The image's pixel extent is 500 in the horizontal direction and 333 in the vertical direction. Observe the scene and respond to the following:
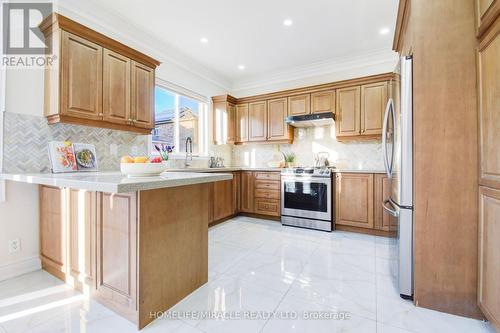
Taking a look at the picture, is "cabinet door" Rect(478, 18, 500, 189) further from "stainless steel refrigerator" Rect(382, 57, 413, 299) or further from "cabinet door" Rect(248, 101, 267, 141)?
"cabinet door" Rect(248, 101, 267, 141)

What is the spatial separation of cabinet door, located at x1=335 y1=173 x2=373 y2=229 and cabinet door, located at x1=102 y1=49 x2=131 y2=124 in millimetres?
2971

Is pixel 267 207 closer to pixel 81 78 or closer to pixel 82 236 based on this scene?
pixel 82 236

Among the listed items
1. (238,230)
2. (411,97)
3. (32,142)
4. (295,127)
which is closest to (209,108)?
(295,127)

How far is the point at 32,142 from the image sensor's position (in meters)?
2.19

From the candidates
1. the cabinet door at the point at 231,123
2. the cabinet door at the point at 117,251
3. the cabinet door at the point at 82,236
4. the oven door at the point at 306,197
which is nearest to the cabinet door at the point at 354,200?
the oven door at the point at 306,197

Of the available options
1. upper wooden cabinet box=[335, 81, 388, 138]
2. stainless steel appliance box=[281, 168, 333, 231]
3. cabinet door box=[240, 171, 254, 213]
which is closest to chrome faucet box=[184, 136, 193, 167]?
cabinet door box=[240, 171, 254, 213]

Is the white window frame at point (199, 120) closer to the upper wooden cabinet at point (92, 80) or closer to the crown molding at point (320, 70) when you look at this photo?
the upper wooden cabinet at point (92, 80)

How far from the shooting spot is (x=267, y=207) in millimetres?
4094

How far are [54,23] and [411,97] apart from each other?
307 centimetres

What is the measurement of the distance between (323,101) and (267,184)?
66.0 inches

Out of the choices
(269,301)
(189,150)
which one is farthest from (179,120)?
(269,301)

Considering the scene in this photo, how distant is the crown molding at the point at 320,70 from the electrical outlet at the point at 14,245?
4.14m

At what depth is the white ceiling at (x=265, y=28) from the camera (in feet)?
8.62

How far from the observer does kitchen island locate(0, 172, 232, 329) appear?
4.61 feet
